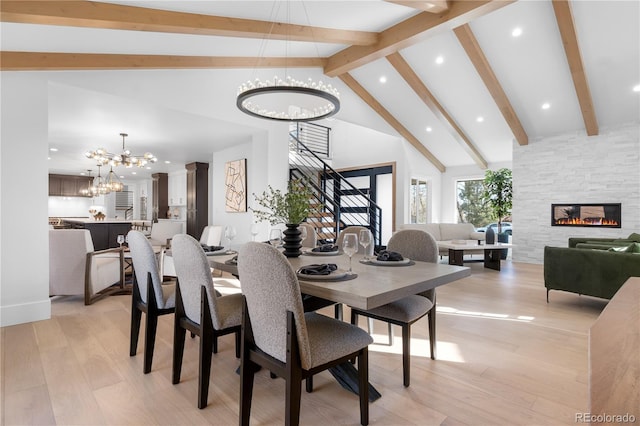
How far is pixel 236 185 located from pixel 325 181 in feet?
8.63

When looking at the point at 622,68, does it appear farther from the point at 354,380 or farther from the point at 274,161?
the point at 354,380

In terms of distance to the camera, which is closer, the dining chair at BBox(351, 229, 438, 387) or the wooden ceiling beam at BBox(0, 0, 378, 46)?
the dining chair at BBox(351, 229, 438, 387)

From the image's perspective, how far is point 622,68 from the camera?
5.05 m

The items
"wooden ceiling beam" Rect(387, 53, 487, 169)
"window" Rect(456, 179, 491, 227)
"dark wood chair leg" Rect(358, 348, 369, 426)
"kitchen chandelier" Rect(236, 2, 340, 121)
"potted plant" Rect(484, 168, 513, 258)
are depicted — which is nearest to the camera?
"dark wood chair leg" Rect(358, 348, 369, 426)

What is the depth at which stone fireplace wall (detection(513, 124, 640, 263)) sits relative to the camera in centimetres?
611

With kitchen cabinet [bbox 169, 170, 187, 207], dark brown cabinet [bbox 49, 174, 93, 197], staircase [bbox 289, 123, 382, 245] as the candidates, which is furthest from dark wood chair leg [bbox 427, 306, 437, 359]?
dark brown cabinet [bbox 49, 174, 93, 197]

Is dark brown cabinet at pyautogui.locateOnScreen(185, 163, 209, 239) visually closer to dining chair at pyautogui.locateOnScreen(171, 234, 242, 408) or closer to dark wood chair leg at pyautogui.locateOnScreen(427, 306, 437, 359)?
dining chair at pyautogui.locateOnScreen(171, 234, 242, 408)

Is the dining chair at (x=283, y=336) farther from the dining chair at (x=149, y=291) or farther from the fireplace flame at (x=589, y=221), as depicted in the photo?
the fireplace flame at (x=589, y=221)

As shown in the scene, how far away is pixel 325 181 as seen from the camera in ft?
27.7

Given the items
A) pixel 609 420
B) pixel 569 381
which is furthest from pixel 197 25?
pixel 569 381

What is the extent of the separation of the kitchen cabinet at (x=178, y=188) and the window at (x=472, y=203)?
7574mm

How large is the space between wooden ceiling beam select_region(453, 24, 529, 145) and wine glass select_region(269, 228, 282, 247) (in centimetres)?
412

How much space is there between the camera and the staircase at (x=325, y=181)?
7578 millimetres

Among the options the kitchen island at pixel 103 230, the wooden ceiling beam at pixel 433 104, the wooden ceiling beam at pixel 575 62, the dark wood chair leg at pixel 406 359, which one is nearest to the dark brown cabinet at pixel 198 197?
the kitchen island at pixel 103 230
